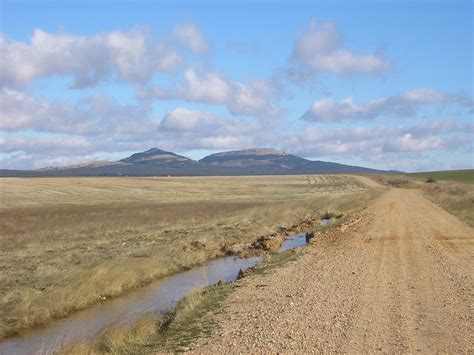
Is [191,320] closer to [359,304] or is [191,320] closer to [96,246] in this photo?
[359,304]

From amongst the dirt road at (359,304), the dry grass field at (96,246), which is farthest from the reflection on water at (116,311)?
the dirt road at (359,304)

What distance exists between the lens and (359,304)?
12742 millimetres

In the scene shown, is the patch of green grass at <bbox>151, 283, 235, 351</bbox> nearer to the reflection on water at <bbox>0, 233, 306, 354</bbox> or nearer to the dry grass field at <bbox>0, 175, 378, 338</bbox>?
the reflection on water at <bbox>0, 233, 306, 354</bbox>

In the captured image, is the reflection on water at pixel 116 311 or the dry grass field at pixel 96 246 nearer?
the reflection on water at pixel 116 311

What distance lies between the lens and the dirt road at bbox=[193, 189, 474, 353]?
32.8ft

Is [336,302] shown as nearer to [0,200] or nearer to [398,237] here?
[398,237]

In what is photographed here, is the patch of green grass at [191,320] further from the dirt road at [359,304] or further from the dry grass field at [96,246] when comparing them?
the dry grass field at [96,246]

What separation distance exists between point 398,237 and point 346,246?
3696mm

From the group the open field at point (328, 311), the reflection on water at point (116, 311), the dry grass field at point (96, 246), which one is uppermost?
the open field at point (328, 311)

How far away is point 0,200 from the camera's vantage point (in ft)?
190

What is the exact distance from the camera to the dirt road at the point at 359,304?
9995 mm

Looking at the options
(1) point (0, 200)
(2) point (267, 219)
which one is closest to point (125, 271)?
(2) point (267, 219)

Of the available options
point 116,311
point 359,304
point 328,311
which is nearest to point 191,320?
point 328,311

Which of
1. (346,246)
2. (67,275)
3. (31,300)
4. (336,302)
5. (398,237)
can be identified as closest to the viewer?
(336,302)
